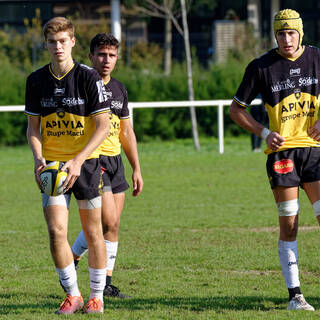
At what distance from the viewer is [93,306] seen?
20.0 ft

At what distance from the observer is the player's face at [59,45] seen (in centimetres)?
581

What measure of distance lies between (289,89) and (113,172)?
189 cm

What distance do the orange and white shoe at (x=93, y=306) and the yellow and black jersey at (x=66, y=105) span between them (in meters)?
1.15

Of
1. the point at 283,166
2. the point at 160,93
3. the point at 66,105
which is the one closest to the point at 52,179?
the point at 66,105

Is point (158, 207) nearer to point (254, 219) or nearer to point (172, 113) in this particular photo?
point (254, 219)

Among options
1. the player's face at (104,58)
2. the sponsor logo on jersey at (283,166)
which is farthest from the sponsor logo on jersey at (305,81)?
the player's face at (104,58)

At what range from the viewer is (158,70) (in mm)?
26859

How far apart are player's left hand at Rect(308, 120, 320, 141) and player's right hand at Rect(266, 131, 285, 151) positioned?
0.30 meters

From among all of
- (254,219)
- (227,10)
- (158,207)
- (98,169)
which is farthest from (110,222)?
(227,10)

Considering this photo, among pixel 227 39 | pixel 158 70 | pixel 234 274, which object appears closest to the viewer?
pixel 234 274

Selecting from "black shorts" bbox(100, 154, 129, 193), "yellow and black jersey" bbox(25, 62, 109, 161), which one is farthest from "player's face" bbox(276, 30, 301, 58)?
"black shorts" bbox(100, 154, 129, 193)

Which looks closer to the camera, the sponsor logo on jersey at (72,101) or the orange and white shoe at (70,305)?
the sponsor logo on jersey at (72,101)

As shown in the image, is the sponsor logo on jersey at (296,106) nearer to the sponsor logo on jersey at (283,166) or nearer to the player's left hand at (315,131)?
the player's left hand at (315,131)

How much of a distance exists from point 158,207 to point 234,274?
15.4 ft
